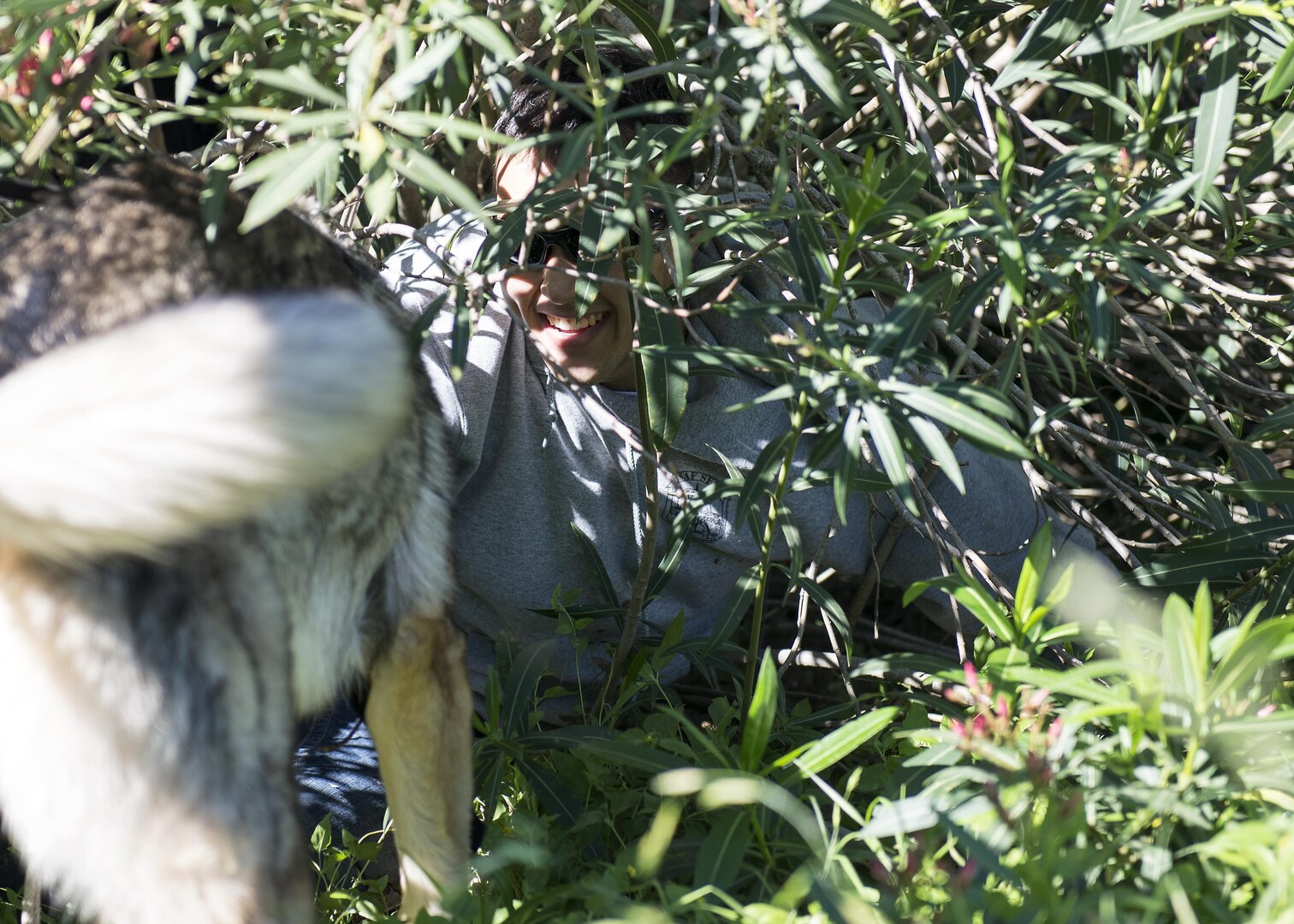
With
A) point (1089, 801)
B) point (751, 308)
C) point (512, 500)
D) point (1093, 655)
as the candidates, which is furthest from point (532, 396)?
point (1089, 801)

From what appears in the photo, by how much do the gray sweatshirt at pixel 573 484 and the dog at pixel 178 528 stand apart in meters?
0.72

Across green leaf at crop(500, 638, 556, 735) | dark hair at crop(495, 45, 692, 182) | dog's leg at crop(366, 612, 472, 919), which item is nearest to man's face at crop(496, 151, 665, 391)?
dark hair at crop(495, 45, 692, 182)

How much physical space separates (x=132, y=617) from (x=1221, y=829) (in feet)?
4.56

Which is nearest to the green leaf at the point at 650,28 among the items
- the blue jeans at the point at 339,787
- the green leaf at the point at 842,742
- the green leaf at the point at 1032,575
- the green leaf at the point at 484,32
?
the green leaf at the point at 484,32

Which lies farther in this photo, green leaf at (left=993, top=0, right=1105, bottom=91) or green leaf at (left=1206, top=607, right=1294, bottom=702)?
green leaf at (left=993, top=0, right=1105, bottom=91)

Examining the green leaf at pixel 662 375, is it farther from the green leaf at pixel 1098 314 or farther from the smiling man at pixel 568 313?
the green leaf at pixel 1098 314

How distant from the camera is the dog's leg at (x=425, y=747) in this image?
179 cm

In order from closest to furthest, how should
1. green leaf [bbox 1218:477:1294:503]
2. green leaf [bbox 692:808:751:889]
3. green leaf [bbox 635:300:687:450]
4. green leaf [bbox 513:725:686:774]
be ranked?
green leaf [bbox 692:808:751:889]
green leaf [bbox 513:725:686:774]
green leaf [bbox 635:300:687:450]
green leaf [bbox 1218:477:1294:503]

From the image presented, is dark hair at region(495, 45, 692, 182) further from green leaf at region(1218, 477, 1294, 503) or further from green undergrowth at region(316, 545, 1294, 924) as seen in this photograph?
green leaf at region(1218, 477, 1294, 503)

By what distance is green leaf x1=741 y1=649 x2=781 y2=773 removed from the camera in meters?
1.65

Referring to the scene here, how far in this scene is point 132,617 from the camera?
121cm

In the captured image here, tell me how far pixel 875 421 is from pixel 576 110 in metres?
1.02

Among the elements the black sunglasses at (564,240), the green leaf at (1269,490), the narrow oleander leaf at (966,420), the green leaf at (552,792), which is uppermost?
the black sunglasses at (564,240)

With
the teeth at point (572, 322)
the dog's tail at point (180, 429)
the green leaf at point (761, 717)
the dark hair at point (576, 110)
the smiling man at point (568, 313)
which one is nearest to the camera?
the dog's tail at point (180, 429)
